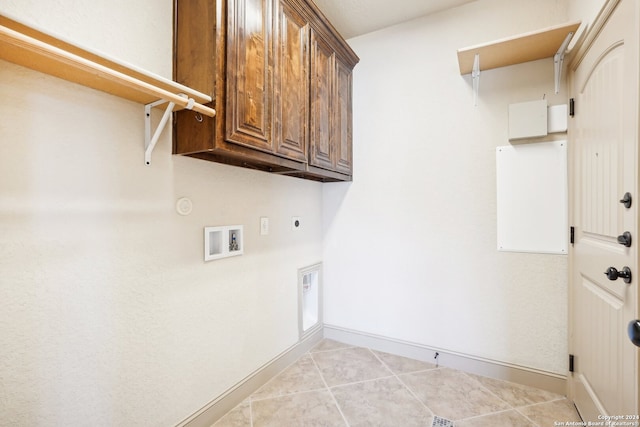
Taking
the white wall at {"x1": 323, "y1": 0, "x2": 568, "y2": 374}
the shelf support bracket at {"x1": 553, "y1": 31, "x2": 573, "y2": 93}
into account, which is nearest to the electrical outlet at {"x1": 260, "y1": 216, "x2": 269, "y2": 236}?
the white wall at {"x1": 323, "y1": 0, "x2": 568, "y2": 374}

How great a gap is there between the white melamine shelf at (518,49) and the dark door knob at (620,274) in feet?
4.41

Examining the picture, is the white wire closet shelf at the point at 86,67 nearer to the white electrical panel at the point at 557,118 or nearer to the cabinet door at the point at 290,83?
the cabinet door at the point at 290,83

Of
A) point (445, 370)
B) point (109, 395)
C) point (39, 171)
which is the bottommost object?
point (445, 370)

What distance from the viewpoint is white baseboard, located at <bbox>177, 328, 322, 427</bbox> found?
1.55 metres

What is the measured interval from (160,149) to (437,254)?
203cm

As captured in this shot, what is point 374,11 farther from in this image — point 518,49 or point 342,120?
point 518,49

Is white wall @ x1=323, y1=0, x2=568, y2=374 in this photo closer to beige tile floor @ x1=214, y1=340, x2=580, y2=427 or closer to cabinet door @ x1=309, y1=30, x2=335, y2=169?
beige tile floor @ x1=214, y1=340, x2=580, y2=427

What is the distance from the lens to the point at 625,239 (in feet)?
3.67

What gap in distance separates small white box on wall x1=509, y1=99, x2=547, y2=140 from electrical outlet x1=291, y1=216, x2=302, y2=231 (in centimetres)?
167

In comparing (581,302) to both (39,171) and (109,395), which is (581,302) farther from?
(39,171)

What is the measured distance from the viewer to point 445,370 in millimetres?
2158

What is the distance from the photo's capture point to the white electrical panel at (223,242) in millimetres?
1589

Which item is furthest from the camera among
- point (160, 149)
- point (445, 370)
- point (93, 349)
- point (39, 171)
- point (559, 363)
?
point (445, 370)

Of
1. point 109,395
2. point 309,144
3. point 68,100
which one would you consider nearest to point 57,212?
point 68,100
